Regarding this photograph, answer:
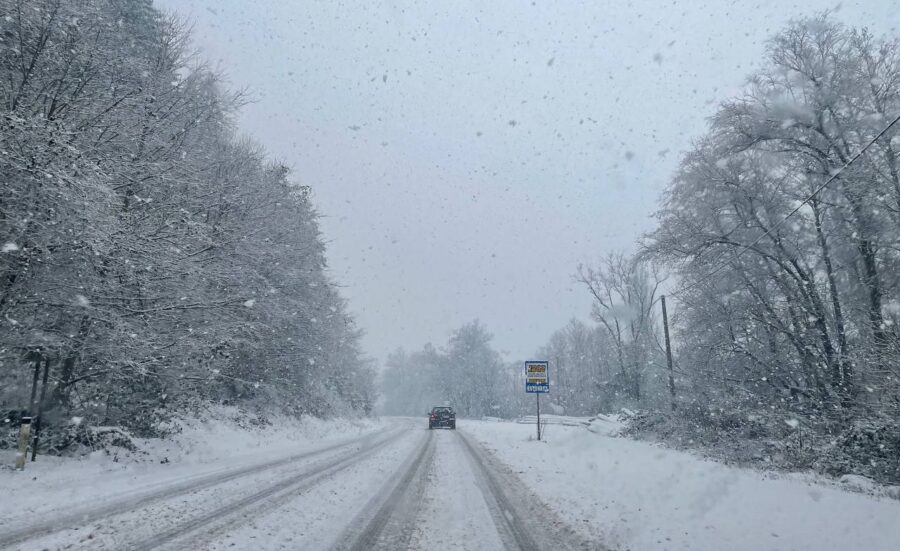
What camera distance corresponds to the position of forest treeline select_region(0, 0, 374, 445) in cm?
797

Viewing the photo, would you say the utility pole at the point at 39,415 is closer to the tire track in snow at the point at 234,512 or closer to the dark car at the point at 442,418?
the tire track in snow at the point at 234,512

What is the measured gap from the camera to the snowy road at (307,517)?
4.81 metres

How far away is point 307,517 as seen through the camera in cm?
587

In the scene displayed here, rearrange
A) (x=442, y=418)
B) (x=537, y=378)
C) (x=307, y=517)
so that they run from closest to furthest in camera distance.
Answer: (x=307, y=517) < (x=537, y=378) < (x=442, y=418)

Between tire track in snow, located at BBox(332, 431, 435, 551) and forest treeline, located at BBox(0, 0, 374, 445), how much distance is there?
18.6ft

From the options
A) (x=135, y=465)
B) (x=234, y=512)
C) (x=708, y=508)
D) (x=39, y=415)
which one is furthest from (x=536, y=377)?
(x=39, y=415)

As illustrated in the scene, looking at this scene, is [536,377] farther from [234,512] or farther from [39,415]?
[39,415]

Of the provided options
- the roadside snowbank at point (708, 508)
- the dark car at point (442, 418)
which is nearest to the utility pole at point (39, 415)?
the roadside snowbank at point (708, 508)

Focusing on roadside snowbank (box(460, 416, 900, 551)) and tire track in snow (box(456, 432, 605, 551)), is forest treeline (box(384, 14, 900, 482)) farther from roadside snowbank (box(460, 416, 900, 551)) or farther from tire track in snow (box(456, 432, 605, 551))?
tire track in snow (box(456, 432, 605, 551))

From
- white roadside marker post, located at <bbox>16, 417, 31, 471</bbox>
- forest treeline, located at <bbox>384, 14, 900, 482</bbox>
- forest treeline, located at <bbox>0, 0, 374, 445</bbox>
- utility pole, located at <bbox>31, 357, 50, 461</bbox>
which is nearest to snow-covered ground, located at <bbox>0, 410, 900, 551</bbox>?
white roadside marker post, located at <bbox>16, 417, 31, 471</bbox>

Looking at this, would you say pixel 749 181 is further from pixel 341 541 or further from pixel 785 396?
pixel 341 541

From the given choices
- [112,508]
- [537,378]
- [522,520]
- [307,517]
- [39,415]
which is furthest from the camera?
[537,378]

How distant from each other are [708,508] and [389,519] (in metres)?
4.38

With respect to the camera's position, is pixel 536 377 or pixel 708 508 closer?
pixel 708 508
